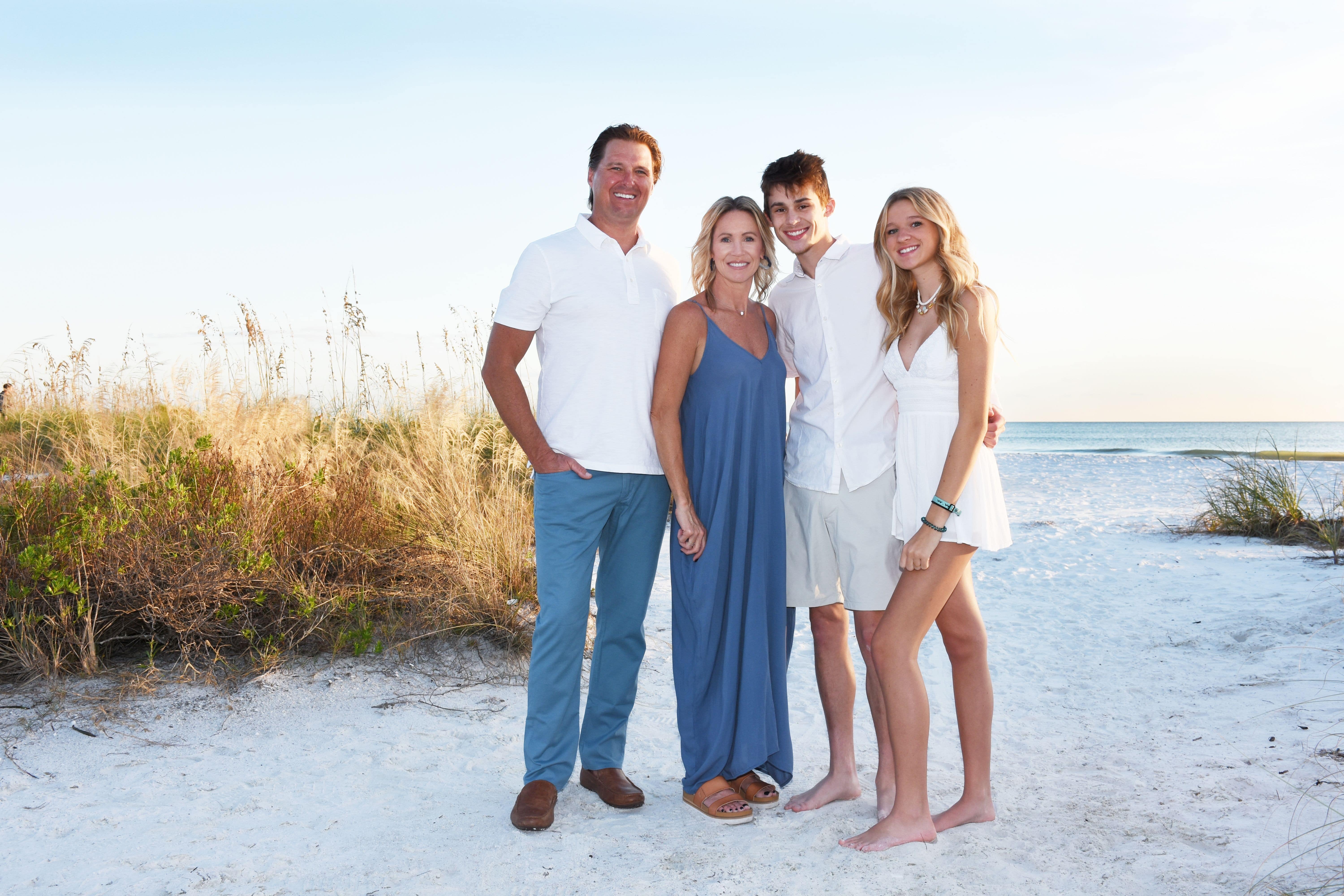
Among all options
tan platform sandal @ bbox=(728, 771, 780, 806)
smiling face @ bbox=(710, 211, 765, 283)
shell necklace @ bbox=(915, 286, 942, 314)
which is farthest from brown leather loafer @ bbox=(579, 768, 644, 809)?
shell necklace @ bbox=(915, 286, 942, 314)

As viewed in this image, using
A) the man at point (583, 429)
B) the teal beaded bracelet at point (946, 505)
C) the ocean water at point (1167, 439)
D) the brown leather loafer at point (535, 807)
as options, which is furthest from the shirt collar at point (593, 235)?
the ocean water at point (1167, 439)

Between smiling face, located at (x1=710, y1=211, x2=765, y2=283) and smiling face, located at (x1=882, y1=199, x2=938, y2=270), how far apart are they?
466 millimetres

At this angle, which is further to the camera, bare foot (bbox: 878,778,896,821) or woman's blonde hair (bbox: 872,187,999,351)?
bare foot (bbox: 878,778,896,821)

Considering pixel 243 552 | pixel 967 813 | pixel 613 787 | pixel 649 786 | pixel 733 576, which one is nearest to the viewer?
pixel 967 813

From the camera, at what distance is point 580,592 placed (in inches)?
123

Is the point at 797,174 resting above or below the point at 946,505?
above

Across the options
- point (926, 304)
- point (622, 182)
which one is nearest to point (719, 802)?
point (926, 304)

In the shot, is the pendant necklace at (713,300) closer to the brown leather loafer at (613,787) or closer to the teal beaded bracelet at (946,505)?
the teal beaded bracelet at (946,505)

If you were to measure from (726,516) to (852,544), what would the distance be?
437mm

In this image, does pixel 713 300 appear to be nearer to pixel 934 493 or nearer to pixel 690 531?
pixel 690 531

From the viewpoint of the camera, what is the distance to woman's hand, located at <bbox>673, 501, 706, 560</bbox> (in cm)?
298

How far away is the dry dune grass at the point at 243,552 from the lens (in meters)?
4.07

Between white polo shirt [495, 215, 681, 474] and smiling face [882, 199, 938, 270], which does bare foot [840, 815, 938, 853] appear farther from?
smiling face [882, 199, 938, 270]

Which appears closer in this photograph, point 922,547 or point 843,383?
point 922,547
